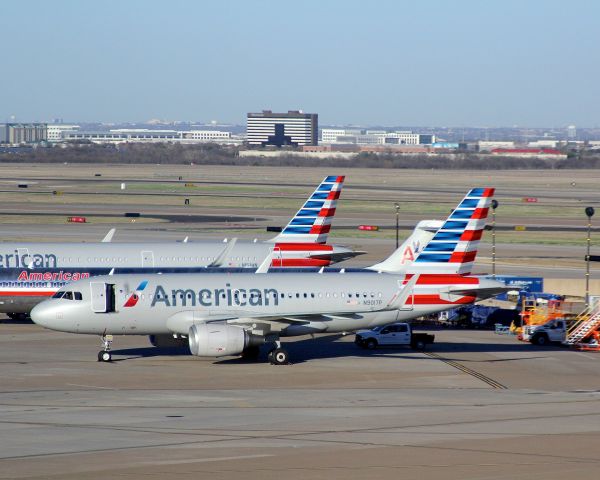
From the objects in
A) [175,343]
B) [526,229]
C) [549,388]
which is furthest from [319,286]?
[526,229]

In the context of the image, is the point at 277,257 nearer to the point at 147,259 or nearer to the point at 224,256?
the point at 224,256

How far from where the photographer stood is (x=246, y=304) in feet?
168

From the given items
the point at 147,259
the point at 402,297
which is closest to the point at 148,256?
the point at 147,259

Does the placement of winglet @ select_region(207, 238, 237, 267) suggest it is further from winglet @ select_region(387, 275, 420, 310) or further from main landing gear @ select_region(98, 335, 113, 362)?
winglet @ select_region(387, 275, 420, 310)

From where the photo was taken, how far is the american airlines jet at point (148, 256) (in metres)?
60.9

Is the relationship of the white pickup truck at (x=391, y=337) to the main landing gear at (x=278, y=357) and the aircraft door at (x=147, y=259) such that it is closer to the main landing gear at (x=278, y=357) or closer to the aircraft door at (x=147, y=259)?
the main landing gear at (x=278, y=357)

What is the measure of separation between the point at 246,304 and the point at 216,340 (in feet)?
10.4

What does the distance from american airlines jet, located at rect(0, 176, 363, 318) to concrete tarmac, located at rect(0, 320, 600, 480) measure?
389 cm

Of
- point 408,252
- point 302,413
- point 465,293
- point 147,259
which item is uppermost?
point 408,252

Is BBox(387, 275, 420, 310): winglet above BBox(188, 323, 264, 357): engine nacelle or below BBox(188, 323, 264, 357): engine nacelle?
above

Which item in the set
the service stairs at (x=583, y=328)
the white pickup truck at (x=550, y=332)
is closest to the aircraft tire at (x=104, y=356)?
the white pickup truck at (x=550, y=332)

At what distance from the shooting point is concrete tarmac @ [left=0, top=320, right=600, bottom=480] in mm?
30625

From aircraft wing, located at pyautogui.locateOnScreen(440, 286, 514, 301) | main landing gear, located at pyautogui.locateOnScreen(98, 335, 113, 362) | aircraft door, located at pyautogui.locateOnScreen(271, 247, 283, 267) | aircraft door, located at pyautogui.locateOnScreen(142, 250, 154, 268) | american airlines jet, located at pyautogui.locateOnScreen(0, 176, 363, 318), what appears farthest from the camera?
aircraft door, located at pyautogui.locateOnScreen(271, 247, 283, 267)

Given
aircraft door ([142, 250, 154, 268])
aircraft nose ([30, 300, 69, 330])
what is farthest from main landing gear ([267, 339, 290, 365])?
aircraft door ([142, 250, 154, 268])
